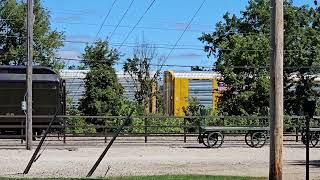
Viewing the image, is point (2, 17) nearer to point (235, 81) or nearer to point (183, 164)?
point (235, 81)

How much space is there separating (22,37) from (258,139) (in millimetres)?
23155

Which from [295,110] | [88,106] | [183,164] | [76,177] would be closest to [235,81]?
[295,110]

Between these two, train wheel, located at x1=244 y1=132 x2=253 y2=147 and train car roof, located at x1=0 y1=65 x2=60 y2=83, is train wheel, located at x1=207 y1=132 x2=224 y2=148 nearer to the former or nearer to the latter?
train wheel, located at x1=244 y1=132 x2=253 y2=147

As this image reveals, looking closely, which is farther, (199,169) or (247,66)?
(247,66)

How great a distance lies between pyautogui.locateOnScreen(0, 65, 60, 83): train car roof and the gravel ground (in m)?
3.49

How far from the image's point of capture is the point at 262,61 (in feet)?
128

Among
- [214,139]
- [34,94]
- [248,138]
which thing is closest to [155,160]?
[214,139]

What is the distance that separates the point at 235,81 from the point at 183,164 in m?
21.3

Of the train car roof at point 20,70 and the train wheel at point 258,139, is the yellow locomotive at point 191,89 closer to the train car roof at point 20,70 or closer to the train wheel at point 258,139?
the train car roof at point 20,70

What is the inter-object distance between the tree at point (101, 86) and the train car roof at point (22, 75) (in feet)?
21.7

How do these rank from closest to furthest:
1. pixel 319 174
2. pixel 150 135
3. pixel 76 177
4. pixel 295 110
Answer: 1. pixel 76 177
2. pixel 319 174
3. pixel 150 135
4. pixel 295 110

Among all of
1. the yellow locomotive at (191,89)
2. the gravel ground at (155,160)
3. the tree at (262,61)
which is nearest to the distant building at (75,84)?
the yellow locomotive at (191,89)

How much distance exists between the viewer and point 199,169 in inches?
665

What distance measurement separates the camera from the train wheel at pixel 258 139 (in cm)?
2519
